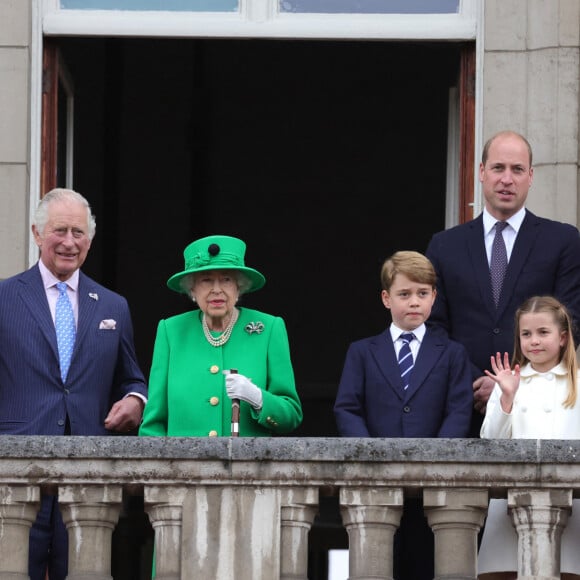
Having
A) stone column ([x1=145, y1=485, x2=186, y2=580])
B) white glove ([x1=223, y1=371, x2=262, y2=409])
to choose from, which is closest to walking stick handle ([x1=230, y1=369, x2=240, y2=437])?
white glove ([x1=223, y1=371, x2=262, y2=409])

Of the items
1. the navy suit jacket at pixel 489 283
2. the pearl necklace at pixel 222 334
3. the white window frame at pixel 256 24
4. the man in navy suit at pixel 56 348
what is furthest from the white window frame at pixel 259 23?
the pearl necklace at pixel 222 334

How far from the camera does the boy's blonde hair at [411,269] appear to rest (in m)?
8.22

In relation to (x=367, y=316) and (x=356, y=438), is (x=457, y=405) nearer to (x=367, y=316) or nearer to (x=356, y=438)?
(x=356, y=438)

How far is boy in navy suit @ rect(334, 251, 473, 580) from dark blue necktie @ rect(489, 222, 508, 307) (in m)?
0.44

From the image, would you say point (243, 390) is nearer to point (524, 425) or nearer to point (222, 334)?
point (222, 334)

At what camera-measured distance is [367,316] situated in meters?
17.0

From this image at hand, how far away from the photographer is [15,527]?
7.50 meters

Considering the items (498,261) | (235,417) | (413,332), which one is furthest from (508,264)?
(235,417)

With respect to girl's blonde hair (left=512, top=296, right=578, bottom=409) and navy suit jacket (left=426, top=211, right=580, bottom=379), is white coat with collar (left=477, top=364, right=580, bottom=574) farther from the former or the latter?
navy suit jacket (left=426, top=211, right=580, bottom=379)

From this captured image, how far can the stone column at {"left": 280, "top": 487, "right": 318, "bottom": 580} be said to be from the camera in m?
7.47

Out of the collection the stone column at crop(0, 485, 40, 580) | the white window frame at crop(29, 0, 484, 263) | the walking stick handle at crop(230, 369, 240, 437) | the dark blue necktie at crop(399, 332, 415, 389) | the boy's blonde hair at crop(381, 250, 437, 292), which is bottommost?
the stone column at crop(0, 485, 40, 580)

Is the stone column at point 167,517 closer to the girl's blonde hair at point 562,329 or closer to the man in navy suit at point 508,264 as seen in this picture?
the girl's blonde hair at point 562,329

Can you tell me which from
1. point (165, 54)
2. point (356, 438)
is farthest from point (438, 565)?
point (165, 54)

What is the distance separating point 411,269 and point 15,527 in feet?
6.05
